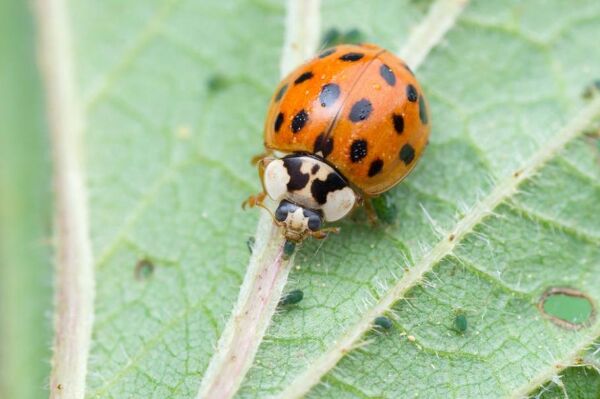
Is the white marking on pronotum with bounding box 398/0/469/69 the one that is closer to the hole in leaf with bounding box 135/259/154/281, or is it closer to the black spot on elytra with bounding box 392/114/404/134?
the black spot on elytra with bounding box 392/114/404/134

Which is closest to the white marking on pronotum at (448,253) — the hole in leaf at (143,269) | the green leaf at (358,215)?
the green leaf at (358,215)

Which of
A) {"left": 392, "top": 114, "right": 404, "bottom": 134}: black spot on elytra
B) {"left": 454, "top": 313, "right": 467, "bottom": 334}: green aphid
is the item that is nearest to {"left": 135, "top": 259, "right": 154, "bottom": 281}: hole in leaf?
{"left": 392, "top": 114, "right": 404, "bottom": 134}: black spot on elytra

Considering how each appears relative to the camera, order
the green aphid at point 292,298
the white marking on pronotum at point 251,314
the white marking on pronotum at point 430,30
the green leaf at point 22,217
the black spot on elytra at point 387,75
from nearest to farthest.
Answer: the white marking on pronotum at point 251,314 → the green aphid at point 292,298 → the black spot on elytra at point 387,75 → the green leaf at point 22,217 → the white marking on pronotum at point 430,30

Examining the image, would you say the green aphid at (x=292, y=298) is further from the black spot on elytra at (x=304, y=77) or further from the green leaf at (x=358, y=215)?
the black spot on elytra at (x=304, y=77)


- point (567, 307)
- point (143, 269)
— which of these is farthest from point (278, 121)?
point (567, 307)

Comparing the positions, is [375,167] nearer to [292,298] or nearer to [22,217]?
[292,298]
